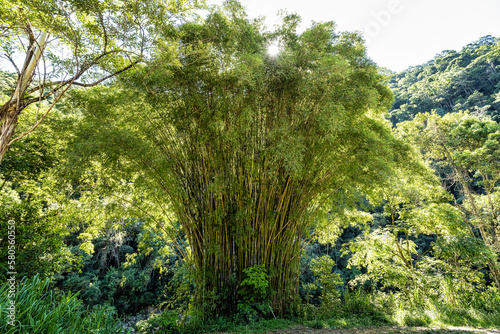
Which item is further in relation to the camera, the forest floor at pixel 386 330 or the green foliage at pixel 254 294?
the green foliage at pixel 254 294

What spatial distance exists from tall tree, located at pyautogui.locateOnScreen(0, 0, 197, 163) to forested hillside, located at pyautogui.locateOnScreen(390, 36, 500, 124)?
20.2 m

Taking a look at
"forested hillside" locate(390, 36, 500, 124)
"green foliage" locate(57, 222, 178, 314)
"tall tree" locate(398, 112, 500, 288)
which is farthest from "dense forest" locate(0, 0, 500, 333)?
"forested hillside" locate(390, 36, 500, 124)

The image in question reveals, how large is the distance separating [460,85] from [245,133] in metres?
26.3

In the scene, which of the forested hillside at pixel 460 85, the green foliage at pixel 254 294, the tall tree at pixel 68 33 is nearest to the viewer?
the tall tree at pixel 68 33

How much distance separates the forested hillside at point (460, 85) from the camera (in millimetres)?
17406

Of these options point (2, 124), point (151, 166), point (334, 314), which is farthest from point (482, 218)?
point (2, 124)

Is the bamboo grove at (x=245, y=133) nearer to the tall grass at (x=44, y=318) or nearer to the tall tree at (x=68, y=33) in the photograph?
the tall tree at (x=68, y=33)

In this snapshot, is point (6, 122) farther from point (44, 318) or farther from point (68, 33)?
point (44, 318)

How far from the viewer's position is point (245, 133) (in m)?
3.40

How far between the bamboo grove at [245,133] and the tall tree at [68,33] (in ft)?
1.17

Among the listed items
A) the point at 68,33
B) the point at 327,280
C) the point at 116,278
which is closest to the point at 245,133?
the point at 68,33

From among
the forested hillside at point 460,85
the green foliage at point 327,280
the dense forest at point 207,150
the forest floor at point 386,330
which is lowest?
the forest floor at point 386,330

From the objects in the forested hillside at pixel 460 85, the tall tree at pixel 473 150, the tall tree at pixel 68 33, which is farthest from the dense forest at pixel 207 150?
the forested hillside at pixel 460 85

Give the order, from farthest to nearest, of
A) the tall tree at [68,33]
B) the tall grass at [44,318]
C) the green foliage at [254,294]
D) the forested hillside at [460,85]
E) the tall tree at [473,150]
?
the forested hillside at [460,85], the tall tree at [473,150], the green foliage at [254,294], the tall tree at [68,33], the tall grass at [44,318]
